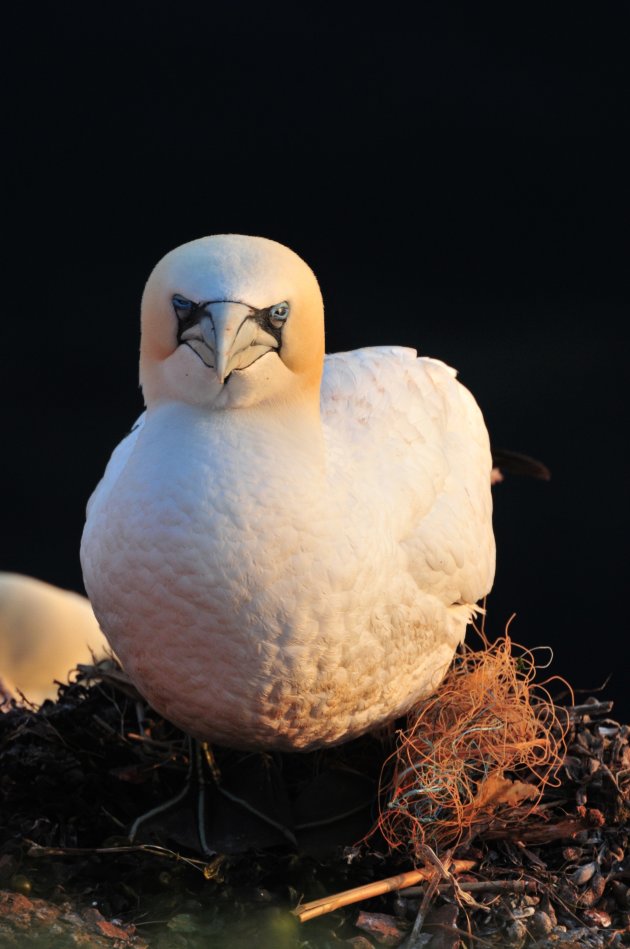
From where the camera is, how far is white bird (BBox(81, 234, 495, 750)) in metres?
2.71

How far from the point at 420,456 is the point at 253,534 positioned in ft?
2.23

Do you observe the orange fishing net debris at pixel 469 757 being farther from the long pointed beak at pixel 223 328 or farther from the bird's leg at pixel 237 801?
the long pointed beak at pixel 223 328

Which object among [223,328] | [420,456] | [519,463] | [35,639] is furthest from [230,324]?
[35,639]

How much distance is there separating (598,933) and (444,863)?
14.2 inches

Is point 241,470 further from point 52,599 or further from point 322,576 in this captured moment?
point 52,599

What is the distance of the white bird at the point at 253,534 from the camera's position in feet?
8.91

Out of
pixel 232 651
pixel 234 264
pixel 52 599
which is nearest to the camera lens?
pixel 234 264

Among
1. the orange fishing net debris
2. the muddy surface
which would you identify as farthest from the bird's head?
the muddy surface

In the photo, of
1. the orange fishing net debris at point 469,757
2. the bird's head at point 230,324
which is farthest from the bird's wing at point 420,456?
the bird's head at point 230,324

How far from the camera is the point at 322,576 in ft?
9.33

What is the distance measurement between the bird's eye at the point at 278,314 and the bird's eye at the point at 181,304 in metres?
0.15

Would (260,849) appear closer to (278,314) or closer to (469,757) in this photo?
(469,757)

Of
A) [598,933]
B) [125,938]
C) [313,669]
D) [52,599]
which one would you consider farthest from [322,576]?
[52,599]

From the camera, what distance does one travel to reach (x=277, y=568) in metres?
2.79
